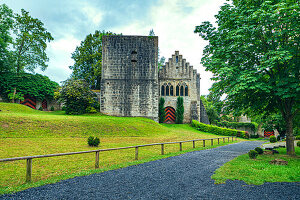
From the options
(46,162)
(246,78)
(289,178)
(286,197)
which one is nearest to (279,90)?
(246,78)

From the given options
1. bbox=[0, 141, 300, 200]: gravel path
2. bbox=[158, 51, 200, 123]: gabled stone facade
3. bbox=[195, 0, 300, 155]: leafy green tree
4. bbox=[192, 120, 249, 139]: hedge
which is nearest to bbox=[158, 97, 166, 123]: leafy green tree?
bbox=[158, 51, 200, 123]: gabled stone facade

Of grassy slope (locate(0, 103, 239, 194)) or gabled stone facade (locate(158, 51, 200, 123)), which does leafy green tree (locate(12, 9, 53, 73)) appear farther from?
gabled stone facade (locate(158, 51, 200, 123))

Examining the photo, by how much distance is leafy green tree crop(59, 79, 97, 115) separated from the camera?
26.5 meters

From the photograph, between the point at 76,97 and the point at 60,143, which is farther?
the point at 76,97

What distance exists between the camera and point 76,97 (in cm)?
2673

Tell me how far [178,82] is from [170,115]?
615 centimetres

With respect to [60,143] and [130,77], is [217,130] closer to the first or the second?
[130,77]

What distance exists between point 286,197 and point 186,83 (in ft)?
97.5

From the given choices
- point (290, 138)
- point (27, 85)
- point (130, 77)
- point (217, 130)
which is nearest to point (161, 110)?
point (130, 77)

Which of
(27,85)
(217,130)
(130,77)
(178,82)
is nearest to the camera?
(217,130)

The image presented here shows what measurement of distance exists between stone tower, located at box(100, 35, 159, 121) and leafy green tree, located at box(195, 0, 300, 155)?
17564 millimetres

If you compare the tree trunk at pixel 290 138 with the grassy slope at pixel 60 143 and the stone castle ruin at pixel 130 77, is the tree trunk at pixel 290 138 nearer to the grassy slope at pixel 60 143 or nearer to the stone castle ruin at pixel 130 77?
the grassy slope at pixel 60 143

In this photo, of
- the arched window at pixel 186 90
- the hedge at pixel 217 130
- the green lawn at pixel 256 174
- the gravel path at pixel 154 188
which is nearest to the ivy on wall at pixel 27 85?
the arched window at pixel 186 90

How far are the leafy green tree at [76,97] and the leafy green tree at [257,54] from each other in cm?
2010
